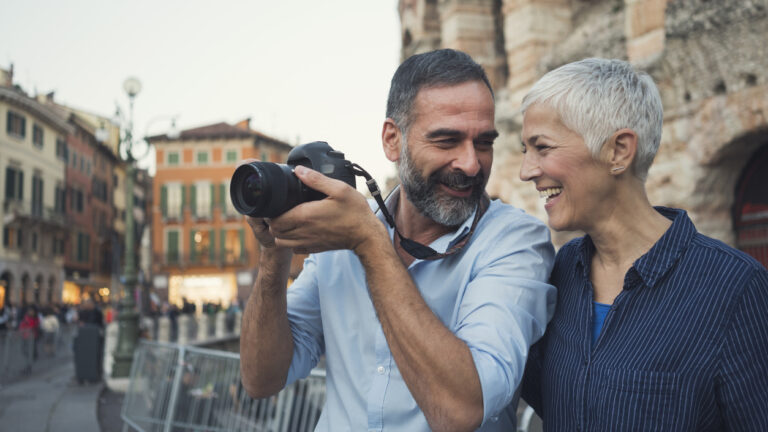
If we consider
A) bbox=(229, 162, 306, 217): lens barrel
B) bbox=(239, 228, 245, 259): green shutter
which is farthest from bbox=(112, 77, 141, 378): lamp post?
bbox=(239, 228, 245, 259): green shutter

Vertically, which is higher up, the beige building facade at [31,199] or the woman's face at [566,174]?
the beige building facade at [31,199]

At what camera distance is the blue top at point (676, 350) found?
147 cm

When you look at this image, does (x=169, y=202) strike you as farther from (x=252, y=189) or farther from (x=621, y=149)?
(x=621, y=149)

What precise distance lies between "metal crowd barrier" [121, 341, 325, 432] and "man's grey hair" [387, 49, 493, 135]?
3.55 meters

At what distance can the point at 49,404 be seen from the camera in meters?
10.2

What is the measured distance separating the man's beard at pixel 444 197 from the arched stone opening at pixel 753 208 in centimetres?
610

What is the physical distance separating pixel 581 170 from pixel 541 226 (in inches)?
8.0

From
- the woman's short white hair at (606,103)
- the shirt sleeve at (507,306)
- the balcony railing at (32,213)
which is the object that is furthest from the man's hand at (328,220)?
the balcony railing at (32,213)

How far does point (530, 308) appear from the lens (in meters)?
1.63

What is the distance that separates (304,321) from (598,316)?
2.99 ft

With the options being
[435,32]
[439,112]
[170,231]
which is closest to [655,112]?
[439,112]

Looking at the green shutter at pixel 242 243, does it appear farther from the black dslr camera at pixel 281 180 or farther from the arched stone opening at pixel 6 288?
the black dslr camera at pixel 281 180

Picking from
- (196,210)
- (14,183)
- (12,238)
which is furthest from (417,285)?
(196,210)

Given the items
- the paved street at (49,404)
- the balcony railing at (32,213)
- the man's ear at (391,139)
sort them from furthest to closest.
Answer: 1. the balcony railing at (32,213)
2. the paved street at (49,404)
3. the man's ear at (391,139)
